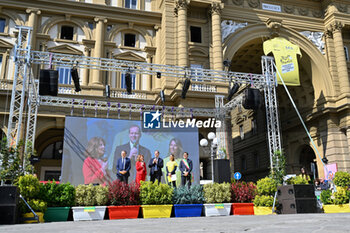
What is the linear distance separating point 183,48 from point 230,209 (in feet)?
47.3

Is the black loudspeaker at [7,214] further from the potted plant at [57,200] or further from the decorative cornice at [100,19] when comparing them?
the decorative cornice at [100,19]

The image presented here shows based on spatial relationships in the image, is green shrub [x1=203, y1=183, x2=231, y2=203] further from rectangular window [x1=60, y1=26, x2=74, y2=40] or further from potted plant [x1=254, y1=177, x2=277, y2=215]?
rectangular window [x1=60, y1=26, x2=74, y2=40]

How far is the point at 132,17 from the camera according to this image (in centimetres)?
2564

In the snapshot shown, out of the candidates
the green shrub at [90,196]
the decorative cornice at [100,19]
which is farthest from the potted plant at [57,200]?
the decorative cornice at [100,19]

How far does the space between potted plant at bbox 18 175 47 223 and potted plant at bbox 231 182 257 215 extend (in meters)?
6.65

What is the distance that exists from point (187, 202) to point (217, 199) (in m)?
1.15

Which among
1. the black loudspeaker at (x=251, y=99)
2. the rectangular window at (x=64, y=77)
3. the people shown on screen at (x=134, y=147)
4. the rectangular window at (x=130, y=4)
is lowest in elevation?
the people shown on screen at (x=134, y=147)

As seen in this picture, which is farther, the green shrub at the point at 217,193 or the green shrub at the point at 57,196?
the green shrub at the point at 217,193

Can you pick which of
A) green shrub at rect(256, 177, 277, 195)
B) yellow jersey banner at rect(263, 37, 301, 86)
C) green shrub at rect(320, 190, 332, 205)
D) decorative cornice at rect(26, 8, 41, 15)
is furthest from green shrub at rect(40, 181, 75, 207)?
yellow jersey banner at rect(263, 37, 301, 86)

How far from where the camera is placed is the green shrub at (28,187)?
9969 mm

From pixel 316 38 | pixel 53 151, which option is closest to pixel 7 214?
pixel 53 151

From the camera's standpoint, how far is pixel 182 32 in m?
23.7

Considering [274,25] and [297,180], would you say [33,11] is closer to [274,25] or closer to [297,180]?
[274,25]

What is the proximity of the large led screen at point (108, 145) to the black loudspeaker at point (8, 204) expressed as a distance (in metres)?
8.18
